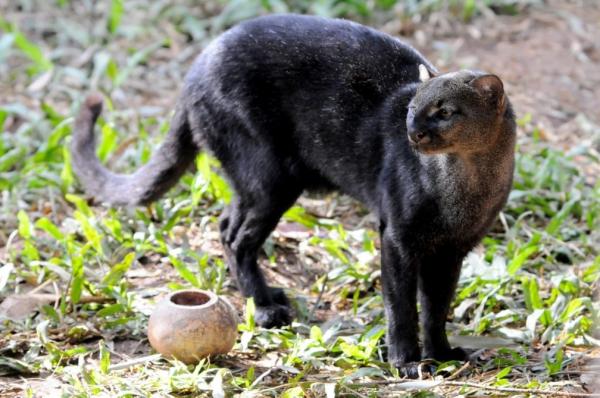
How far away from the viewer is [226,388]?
4.35 metres

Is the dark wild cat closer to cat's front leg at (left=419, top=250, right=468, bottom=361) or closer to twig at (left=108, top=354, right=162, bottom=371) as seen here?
cat's front leg at (left=419, top=250, right=468, bottom=361)

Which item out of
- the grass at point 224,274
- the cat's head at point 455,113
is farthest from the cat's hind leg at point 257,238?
the cat's head at point 455,113

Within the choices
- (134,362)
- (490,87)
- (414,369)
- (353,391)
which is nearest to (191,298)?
(134,362)

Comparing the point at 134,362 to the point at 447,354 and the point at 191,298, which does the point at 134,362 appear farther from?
the point at 447,354

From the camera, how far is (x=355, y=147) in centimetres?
515

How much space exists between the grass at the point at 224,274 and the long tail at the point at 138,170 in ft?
0.54

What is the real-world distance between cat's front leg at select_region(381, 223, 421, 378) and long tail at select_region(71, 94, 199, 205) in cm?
145

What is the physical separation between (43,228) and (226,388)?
188 cm

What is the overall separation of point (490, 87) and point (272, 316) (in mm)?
1666

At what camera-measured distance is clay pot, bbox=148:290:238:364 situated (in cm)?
441

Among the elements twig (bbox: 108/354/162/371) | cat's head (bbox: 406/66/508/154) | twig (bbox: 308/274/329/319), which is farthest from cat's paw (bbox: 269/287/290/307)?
cat's head (bbox: 406/66/508/154)

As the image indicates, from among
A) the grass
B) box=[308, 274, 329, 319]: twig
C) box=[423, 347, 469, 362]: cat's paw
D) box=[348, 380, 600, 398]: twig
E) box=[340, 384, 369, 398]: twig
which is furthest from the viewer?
box=[308, 274, 329, 319]: twig

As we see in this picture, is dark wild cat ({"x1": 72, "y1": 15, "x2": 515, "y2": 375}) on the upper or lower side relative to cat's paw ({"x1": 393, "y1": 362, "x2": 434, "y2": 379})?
upper

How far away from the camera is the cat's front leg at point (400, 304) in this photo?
15.6 ft
